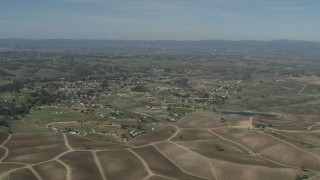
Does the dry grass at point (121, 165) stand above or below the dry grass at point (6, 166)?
below

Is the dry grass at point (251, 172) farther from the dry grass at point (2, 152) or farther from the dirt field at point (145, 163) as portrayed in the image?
the dry grass at point (2, 152)

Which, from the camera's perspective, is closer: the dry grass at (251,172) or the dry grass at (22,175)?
the dry grass at (22,175)

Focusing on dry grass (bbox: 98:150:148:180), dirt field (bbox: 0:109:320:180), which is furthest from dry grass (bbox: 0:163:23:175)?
dry grass (bbox: 98:150:148:180)

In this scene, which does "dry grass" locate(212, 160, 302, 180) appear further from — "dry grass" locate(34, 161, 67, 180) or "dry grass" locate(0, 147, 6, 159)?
"dry grass" locate(0, 147, 6, 159)

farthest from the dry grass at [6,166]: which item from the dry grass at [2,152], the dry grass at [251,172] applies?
the dry grass at [251,172]

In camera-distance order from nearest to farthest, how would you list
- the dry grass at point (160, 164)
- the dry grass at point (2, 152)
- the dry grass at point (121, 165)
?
the dry grass at point (121, 165), the dry grass at point (160, 164), the dry grass at point (2, 152)

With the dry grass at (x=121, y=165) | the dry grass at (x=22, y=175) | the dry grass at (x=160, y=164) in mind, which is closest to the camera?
the dry grass at (x=22, y=175)

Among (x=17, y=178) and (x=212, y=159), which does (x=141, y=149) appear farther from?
(x=17, y=178)
